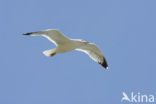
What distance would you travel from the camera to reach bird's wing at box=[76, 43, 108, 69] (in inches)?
518

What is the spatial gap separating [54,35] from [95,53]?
1898 mm

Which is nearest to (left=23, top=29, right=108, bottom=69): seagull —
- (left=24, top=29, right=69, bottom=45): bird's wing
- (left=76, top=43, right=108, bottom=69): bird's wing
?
(left=24, top=29, right=69, bottom=45): bird's wing

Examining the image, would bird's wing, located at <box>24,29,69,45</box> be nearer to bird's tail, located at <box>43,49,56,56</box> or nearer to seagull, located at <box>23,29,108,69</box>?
seagull, located at <box>23,29,108,69</box>

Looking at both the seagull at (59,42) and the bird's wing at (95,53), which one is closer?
the seagull at (59,42)

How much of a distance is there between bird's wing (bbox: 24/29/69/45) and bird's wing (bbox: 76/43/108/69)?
1301mm

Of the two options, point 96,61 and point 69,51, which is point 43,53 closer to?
point 69,51

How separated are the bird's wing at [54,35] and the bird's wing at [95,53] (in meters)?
1.30

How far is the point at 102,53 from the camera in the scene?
43.5 ft

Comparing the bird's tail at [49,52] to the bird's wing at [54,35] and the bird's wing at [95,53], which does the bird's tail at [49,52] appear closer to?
the bird's wing at [54,35]

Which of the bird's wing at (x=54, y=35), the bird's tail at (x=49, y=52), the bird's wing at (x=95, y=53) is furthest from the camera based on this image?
the bird's wing at (x=95, y=53)

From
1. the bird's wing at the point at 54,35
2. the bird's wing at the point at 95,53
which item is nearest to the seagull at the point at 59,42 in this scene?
the bird's wing at the point at 54,35

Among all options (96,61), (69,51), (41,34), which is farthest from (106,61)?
(41,34)

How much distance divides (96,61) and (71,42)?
171 cm

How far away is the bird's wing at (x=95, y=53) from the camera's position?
43.1ft
